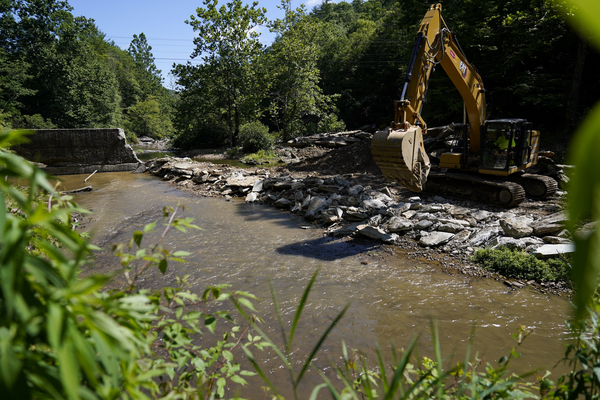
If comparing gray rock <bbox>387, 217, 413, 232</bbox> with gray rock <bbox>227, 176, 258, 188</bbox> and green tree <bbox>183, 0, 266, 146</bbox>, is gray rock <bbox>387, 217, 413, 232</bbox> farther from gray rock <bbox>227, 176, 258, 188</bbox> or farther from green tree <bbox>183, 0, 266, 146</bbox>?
green tree <bbox>183, 0, 266, 146</bbox>

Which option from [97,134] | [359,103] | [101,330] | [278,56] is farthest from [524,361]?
[359,103]

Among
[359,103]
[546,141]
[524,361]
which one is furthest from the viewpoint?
[359,103]

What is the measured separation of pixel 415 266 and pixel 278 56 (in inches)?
902

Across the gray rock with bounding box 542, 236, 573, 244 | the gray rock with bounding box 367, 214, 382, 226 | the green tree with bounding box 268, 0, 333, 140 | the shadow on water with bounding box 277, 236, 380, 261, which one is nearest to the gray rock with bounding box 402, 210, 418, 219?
the gray rock with bounding box 367, 214, 382, 226

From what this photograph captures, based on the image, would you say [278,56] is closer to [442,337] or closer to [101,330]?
[442,337]

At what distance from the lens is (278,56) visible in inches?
1019

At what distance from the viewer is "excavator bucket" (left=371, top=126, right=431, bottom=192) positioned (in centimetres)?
679

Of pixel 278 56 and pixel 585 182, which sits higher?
pixel 278 56

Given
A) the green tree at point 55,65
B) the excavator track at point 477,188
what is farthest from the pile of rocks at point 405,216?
the green tree at point 55,65

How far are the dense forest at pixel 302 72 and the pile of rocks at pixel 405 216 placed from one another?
840cm

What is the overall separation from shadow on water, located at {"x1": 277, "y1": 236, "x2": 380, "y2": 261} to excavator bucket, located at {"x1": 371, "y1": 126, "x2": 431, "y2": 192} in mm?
1567

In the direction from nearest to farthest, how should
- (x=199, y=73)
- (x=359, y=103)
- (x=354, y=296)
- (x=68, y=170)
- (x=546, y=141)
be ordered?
(x=354, y=296), (x=546, y=141), (x=68, y=170), (x=199, y=73), (x=359, y=103)

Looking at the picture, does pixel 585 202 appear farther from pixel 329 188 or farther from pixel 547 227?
pixel 329 188

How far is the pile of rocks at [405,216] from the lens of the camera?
680 centimetres
